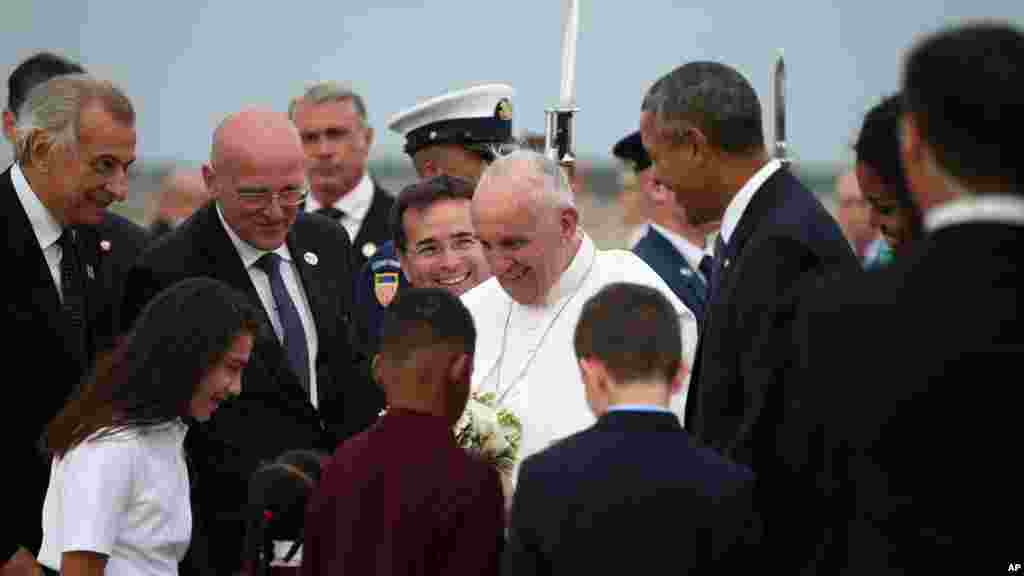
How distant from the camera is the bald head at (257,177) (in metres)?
6.22

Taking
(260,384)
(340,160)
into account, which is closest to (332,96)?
(340,160)

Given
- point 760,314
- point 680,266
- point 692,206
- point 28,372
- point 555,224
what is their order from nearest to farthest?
point 760,314 < point 692,206 < point 555,224 < point 28,372 < point 680,266

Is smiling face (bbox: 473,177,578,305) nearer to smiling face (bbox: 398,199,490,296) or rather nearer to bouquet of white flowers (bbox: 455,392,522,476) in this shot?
bouquet of white flowers (bbox: 455,392,522,476)

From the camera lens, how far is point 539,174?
546cm

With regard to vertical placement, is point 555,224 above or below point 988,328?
below

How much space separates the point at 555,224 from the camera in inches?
216

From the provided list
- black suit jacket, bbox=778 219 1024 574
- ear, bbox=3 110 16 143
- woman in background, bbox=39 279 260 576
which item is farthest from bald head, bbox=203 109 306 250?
black suit jacket, bbox=778 219 1024 574

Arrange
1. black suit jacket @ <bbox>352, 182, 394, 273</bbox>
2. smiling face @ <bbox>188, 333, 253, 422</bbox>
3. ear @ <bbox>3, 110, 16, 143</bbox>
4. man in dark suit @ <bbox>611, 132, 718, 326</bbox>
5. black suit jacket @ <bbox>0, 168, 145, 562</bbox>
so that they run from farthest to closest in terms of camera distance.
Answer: black suit jacket @ <bbox>352, 182, 394, 273</bbox>, ear @ <bbox>3, 110, 16, 143</bbox>, man in dark suit @ <bbox>611, 132, 718, 326</bbox>, black suit jacket @ <bbox>0, 168, 145, 562</bbox>, smiling face @ <bbox>188, 333, 253, 422</bbox>

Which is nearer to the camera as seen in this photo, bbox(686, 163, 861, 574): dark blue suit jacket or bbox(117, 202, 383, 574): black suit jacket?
bbox(686, 163, 861, 574): dark blue suit jacket

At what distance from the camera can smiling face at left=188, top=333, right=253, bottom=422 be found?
5230mm

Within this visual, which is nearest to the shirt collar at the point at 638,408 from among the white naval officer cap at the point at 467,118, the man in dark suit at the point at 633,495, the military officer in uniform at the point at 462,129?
the man in dark suit at the point at 633,495

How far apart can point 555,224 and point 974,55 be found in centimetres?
230

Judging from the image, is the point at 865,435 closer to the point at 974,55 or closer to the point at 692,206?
the point at 974,55

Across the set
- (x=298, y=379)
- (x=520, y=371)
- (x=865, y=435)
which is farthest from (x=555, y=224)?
(x=865, y=435)
